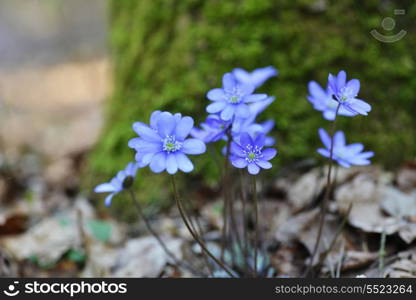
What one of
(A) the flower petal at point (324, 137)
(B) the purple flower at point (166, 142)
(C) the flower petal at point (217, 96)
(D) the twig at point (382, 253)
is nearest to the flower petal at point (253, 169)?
(B) the purple flower at point (166, 142)

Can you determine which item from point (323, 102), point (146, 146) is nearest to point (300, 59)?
point (323, 102)

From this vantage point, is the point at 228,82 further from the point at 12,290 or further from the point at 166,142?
the point at 12,290

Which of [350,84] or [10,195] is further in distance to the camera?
[10,195]

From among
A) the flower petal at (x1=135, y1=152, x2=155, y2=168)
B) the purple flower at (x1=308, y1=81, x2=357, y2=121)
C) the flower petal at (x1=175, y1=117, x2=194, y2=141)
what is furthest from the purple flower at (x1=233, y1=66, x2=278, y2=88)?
the flower petal at (x1=135, y1=152, x2=155, y2=168)

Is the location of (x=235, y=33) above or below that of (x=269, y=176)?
above

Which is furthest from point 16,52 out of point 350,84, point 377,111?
point 350,84

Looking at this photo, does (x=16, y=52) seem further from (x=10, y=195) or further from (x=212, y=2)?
(x=212, y=2)

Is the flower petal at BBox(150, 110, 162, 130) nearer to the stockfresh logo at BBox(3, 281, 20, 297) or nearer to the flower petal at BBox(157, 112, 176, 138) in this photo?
the flower petal at BBox(157, 112, 176, 138)
